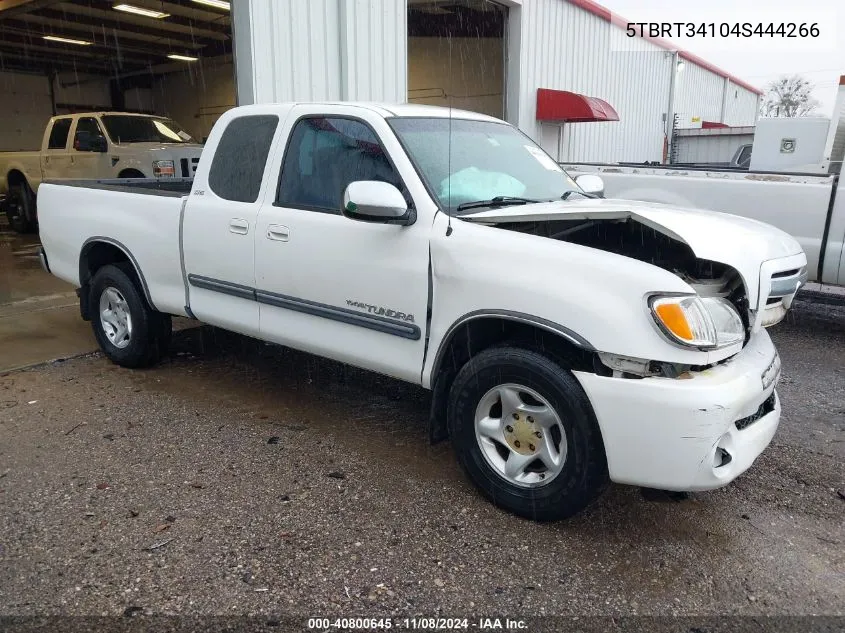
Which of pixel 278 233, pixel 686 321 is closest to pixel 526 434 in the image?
pixel 686 321

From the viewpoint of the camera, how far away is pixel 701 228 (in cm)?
310

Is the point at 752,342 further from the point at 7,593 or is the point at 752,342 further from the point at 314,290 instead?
the point at 7,593

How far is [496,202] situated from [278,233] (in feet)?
4.23

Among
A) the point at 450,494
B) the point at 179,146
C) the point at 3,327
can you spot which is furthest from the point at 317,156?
Answer: the point at 179,146

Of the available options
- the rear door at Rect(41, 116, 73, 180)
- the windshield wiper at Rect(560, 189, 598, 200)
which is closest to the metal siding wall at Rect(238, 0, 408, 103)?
the windshield wiper at Rect(560, 189, 598, 200)

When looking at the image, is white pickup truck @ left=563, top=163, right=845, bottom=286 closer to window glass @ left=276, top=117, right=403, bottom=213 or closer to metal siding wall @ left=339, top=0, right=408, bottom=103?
window glass @ left=276, top=117, right=403, bottom=213

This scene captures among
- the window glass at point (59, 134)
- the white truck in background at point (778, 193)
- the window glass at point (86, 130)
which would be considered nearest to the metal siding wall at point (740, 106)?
the white truck in background at point (778, 193)

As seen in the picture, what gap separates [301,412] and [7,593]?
82.8 inches

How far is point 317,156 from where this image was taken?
13.2ft

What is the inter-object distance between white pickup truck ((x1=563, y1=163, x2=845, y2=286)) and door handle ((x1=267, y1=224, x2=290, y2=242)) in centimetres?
395

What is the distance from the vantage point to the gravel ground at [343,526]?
270cm

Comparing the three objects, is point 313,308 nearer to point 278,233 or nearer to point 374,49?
point 278,233

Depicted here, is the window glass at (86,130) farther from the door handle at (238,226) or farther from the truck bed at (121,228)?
the door handle at (238,226)

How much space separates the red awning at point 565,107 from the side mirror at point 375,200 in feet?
34.6
